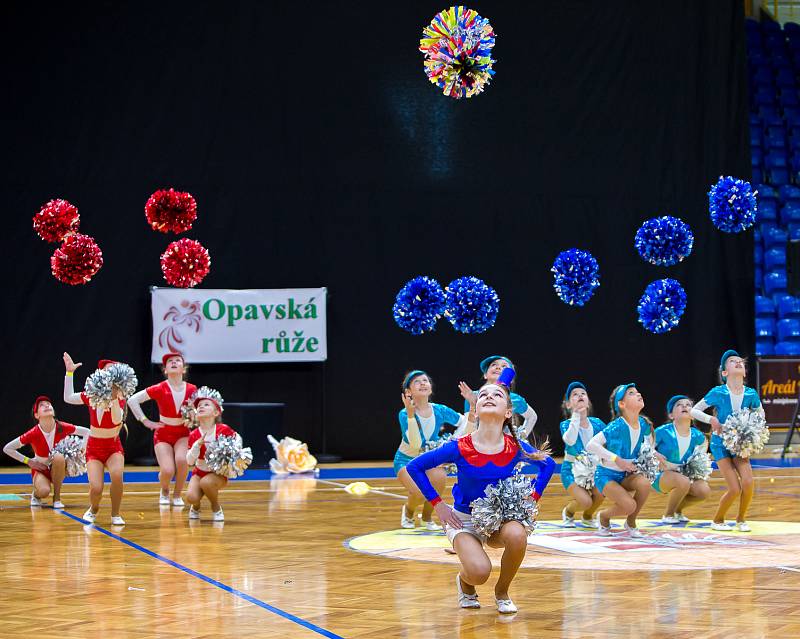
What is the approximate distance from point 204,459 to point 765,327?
11267 millimetres

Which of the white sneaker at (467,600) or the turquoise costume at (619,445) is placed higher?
the turquoise costume at (619,445)

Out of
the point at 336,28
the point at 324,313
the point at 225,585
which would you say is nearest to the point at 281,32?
the point at 336,28

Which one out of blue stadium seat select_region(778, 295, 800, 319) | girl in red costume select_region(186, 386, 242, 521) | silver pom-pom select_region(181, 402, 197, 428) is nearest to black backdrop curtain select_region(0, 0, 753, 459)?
blue stadium seat select_region(778, 295, 800, 319)

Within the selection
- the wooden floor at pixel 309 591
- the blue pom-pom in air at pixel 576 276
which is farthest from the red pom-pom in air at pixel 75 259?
the blue pom-pom in air at pixel 576 276

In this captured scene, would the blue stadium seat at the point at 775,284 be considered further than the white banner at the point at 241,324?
Yes

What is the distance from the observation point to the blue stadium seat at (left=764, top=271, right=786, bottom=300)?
18344 mm

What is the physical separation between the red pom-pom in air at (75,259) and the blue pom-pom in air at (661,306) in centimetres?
574

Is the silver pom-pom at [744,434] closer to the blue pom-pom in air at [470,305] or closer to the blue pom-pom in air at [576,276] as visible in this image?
the blue pom-pom in air at [576,276]

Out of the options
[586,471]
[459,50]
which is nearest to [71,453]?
[586,471]

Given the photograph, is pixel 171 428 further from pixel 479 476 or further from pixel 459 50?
pixel 479 476

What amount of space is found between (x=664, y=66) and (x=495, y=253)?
3.50 meters

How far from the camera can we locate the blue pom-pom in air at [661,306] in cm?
1264

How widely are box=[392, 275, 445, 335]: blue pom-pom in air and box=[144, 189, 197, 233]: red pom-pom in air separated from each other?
7.90 ft

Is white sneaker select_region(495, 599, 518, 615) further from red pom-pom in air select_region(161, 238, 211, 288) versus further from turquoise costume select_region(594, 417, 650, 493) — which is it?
red pom-pom in air select_region(161, 238, 211, 288)
